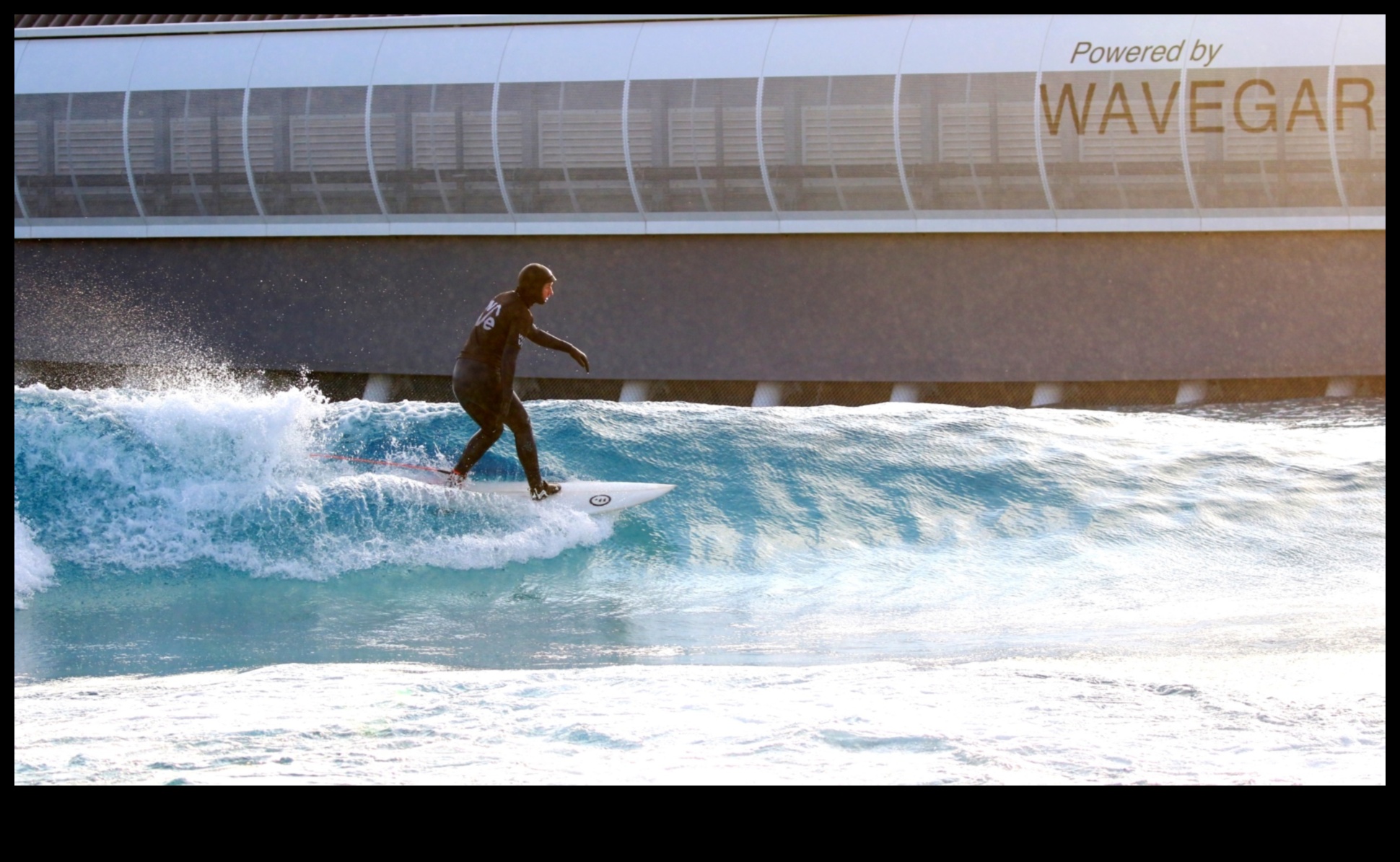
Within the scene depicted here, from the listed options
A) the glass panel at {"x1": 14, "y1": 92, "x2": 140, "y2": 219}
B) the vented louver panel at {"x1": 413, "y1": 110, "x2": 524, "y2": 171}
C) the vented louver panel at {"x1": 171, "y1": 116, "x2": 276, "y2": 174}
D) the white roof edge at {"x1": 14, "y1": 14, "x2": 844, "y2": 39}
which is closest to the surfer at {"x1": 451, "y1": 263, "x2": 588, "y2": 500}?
the vented louver panel at {"x1": 413, "y1": 110, "x2": 524, "y2": 171}

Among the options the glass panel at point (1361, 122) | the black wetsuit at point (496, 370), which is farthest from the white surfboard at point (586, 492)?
the glass panel at point (1361, 122)

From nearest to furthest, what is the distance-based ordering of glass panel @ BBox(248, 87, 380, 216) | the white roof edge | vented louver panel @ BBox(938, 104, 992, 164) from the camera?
1. vented louver panel @ BBox(938, 104, 992, 164)
2. the white roof edge
3. glass panel @ BBox(248, 87, 380, 216)

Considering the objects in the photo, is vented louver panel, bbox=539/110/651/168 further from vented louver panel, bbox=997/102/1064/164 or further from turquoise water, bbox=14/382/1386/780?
turquoise water, bbox=14/382/1386/780

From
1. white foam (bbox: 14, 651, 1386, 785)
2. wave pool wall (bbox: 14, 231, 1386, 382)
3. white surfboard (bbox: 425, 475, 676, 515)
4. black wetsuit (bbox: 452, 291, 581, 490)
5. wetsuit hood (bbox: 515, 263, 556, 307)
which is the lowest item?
white foam (bbox: 14, 651, 1386, 785)

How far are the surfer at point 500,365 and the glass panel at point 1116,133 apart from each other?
9.33m

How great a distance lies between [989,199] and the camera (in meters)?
15.6

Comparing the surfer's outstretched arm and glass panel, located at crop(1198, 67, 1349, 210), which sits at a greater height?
glass panel, located at crop(1198, 67, 1349, 210)

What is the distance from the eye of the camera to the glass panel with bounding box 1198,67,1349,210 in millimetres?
15039

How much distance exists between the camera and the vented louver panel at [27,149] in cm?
1675

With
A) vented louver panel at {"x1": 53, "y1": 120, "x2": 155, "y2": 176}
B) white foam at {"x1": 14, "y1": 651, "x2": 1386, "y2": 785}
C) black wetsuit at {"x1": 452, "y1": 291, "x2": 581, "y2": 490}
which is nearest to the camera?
white foam at {"x1": 14, "y1": 651, "x2": 1386, "y2": 785}

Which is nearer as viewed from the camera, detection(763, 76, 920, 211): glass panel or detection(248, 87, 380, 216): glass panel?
detection(763, 76, 920, 211): glass panel

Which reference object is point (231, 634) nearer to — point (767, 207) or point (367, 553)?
point (367, 553)

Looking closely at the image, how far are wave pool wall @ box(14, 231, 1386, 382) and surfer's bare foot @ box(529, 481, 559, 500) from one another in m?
8.40

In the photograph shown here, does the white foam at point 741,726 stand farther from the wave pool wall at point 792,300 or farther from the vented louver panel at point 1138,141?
the wave pool wall at point 792,300
